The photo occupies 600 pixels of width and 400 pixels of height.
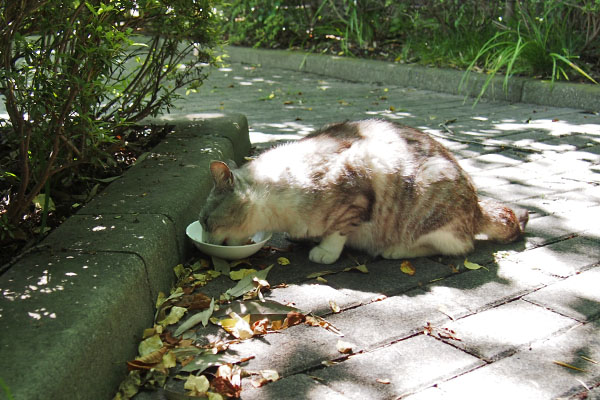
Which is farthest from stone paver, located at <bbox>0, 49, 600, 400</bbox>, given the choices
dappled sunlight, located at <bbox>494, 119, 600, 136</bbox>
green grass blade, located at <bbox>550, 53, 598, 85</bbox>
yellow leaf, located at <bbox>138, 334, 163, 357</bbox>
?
green grass blade, located at <bbox>550, 53, 598, 85</bbox>

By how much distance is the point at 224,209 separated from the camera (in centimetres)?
349

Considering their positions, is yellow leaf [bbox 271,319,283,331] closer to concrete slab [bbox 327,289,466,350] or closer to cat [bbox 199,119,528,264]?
concrete slab [bbox 327,289,466,350]

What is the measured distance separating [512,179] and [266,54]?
310 inches

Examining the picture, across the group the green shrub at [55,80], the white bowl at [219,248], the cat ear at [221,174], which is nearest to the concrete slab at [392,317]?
the white bowl at [219,248]

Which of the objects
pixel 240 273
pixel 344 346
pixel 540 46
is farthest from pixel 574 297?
pixel 540 46

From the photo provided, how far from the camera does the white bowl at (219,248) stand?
3492mm

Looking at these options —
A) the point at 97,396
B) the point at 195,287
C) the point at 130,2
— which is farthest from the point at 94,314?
the point at 130,2

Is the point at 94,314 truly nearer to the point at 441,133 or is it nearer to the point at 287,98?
the point at 441,133

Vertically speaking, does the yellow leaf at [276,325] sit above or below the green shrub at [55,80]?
below

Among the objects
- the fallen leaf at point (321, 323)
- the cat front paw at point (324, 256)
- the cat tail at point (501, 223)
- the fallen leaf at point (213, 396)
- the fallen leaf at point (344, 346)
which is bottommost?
the fallen leaf at point (213, 396)

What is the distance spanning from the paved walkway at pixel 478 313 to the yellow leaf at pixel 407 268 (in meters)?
0.04

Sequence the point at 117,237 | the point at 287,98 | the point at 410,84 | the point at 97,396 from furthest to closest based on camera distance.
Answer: the point at 410,84, the point at 287,98, the point at 117,237, the point at 97,396

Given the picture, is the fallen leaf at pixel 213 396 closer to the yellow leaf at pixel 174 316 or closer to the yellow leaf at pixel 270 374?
the yellow leaf at pixel 270 374

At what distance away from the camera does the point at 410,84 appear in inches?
368
